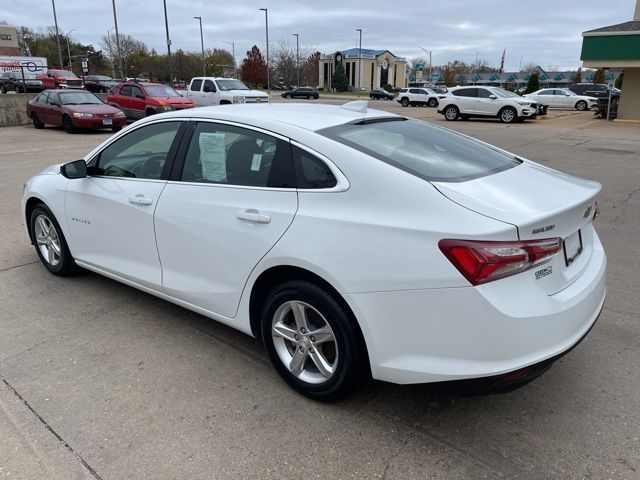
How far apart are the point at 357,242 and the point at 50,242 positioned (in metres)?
3.48

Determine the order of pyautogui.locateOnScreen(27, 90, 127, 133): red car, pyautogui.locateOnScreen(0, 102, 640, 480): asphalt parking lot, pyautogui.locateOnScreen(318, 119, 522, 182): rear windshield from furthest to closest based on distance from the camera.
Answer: pyautogui.locateOnScreen(27, 90, 127, 133): red car < pyautogui.locateOnScreen(318, 119, 522, 182): rear windshield < pyautogui.locateOnScreen(0, 102, 640, 480): asphalt parking lot

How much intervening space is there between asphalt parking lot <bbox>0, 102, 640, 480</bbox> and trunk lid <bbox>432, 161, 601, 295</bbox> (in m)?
0.82

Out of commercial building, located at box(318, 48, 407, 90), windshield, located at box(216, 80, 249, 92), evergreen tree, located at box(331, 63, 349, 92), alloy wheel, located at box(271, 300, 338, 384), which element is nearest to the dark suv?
windshield, located at box(216, 80, 249, 92)

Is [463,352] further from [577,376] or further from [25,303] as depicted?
[25,303]

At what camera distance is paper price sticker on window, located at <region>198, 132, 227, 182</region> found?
3230mm

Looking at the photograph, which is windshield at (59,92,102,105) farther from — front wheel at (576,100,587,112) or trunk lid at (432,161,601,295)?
front wheel at (576,100,587,112)

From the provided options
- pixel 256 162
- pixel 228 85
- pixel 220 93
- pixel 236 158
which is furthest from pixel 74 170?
pixel 228 85

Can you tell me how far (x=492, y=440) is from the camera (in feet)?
8.50

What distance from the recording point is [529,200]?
249 centimetres

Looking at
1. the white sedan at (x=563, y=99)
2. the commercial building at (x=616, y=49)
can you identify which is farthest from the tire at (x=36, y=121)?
the white sedan at (x=563, y=99)

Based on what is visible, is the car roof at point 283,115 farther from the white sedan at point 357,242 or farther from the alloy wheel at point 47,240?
the alloy wheel at point 47,240

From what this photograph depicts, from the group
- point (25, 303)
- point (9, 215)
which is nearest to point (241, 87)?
point (9, 215)

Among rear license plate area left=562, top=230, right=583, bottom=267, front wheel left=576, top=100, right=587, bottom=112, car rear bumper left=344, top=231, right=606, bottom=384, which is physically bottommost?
front wheel left=576, top=100, right=587, bottom=112

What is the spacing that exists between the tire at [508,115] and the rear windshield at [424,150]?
23212 mm
